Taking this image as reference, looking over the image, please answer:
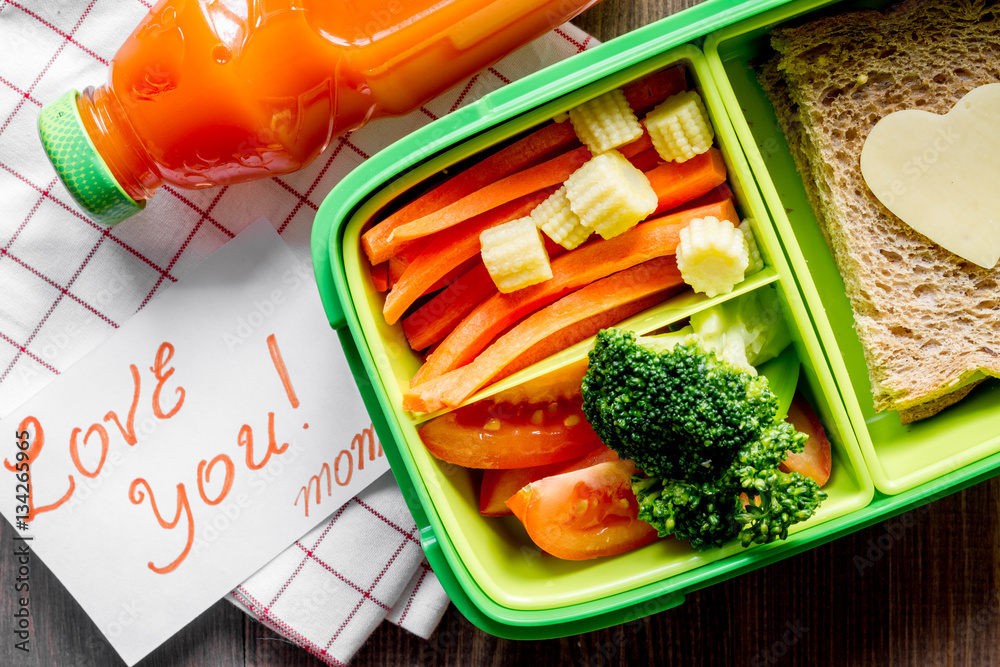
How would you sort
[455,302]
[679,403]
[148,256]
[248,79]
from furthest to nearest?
[148,256], [455,302], [248,79], [679,403]

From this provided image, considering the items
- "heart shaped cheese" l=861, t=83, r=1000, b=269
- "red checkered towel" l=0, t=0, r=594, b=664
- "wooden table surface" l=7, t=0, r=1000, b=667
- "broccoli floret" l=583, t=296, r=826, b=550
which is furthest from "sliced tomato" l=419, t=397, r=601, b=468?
"heart shaped cheese" l=861, t=83, r=1000, b=269

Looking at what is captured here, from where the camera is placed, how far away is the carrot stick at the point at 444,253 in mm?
1315

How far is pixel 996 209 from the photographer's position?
4.49 feet

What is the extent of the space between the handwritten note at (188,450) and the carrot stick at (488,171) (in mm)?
426

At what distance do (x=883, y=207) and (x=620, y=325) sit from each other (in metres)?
0.64

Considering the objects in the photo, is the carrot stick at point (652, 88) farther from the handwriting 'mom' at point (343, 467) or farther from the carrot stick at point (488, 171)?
the handwriting 'mom' at point (343, 467)

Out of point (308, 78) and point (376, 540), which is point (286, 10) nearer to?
point (308, 78)

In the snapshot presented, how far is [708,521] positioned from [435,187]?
0.85 m

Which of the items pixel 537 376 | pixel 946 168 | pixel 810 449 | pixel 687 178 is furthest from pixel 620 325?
pixel 946 168

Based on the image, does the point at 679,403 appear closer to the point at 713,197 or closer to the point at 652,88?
the point at 713,197

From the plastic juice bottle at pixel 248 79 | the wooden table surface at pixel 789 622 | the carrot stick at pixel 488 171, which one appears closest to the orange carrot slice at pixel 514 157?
the carrot stick at pixel 488 171

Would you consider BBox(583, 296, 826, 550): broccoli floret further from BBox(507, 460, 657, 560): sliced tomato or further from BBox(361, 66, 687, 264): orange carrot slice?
BBox(361, 66, 687, 264): orange carrot slice

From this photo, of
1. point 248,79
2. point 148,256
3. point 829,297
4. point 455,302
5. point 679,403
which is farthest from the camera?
point 148,256

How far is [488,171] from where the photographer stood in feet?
4.35
